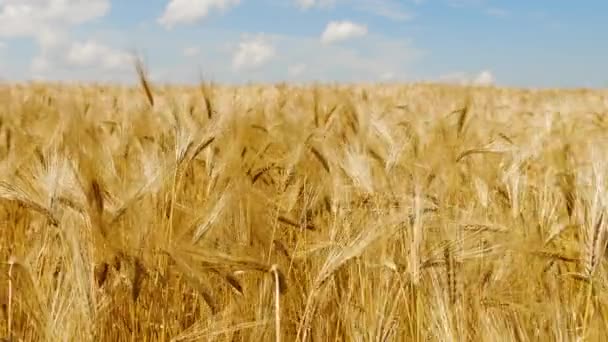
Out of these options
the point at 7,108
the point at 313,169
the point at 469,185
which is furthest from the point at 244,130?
the point at 7,108

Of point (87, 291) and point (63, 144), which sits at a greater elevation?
point (63, 144)

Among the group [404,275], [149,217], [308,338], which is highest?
[149,217]

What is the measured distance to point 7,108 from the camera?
3.66 metres

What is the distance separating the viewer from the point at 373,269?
1.30m

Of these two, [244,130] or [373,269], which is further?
[244,130]

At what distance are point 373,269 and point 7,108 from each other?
297cm

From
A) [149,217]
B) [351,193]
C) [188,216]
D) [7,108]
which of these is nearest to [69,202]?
[149,217]

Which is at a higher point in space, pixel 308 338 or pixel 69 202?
pixel 69 202

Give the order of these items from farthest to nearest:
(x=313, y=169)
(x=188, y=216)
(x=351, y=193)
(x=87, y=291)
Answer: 1. (x=313, y=169)
2. (x=351, y=193)
3. (x=188, y=216)
4. (x=87, y=291)

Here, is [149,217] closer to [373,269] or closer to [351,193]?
[373,269]

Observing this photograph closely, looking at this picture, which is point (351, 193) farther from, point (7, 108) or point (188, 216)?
point (7, 108)

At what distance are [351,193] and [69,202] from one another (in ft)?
2.43

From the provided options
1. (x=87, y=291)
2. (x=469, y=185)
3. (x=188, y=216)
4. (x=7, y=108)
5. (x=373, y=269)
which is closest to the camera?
(x=87, y=291)

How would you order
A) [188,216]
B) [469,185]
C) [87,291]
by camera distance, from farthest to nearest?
[469,185], [188,216], [87,291]
